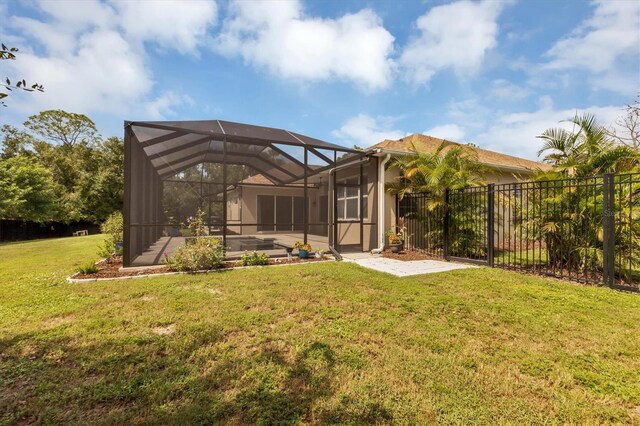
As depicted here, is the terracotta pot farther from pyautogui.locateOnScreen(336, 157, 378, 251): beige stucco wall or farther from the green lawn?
the green lawn

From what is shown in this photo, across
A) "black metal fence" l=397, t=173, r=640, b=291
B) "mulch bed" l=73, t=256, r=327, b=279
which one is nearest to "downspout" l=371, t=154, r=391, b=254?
"black metal fence" l=397, t=173, r=640, b=291

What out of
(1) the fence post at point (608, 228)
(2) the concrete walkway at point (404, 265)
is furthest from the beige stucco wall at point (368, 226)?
(1) the fence post at point (608, 228)

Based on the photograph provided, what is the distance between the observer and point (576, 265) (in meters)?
6.21

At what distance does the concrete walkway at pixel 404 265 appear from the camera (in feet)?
21.7

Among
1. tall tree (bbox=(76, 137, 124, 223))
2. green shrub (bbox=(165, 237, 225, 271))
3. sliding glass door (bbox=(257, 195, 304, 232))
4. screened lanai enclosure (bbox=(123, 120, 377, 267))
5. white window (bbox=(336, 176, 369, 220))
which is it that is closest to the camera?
green shrub (bbox=(165, 237, 225, 271))

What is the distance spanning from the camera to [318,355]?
280 centimetres

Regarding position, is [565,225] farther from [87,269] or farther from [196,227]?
[87,269]

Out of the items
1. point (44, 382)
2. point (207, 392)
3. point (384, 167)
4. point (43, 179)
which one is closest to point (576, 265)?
point (384, 167)

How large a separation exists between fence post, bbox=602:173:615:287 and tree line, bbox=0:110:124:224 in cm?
2766

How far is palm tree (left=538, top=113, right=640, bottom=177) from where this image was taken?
600 centimetres

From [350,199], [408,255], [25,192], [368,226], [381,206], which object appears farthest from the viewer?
[25,192]

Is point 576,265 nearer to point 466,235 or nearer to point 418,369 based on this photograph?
point 466,235

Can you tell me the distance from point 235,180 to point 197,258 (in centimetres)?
334

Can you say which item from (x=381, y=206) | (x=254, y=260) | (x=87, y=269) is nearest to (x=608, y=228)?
(x=381, y=206)
